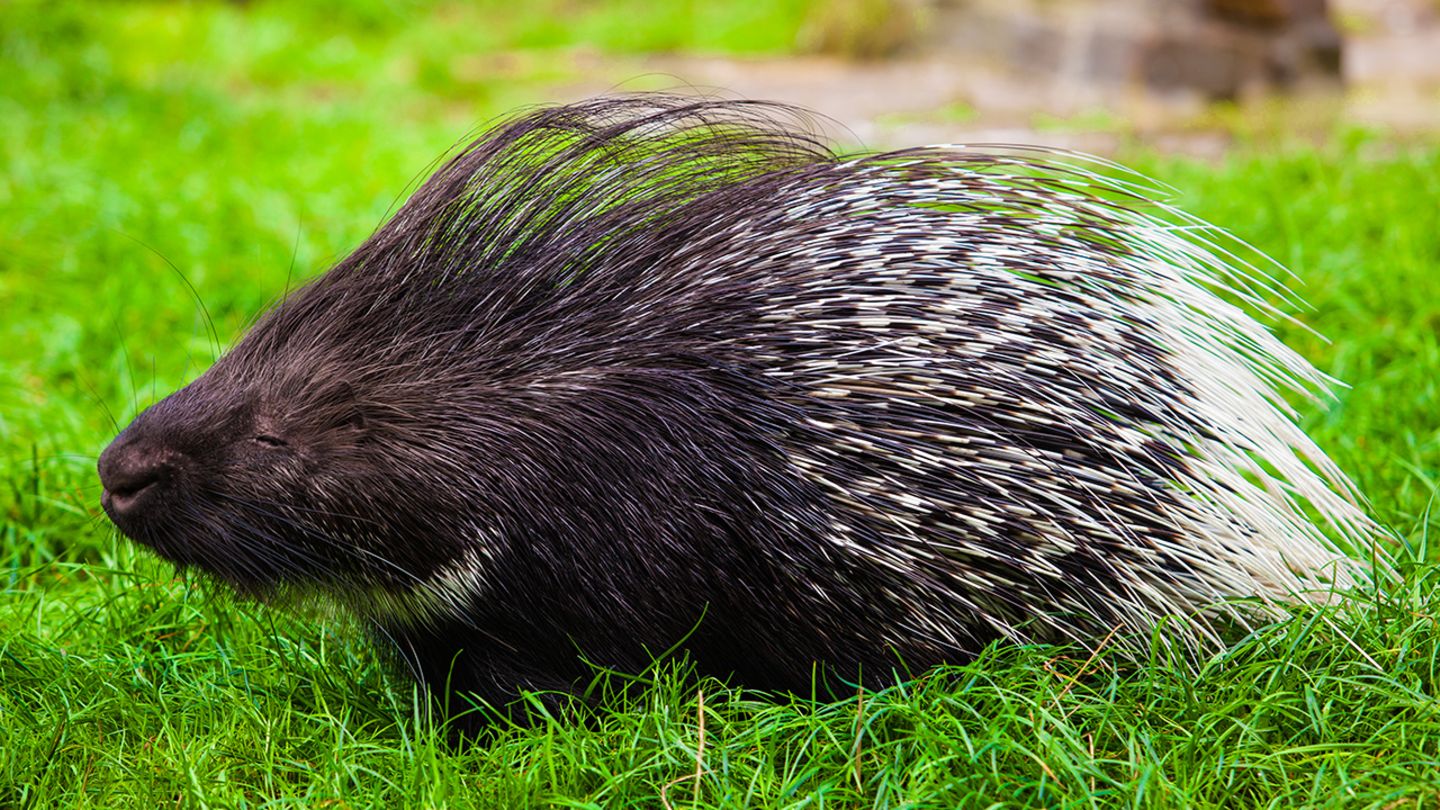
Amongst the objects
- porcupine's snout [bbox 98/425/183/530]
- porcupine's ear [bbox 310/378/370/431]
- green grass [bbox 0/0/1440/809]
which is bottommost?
green grass [bbox 0/0/1440/809]

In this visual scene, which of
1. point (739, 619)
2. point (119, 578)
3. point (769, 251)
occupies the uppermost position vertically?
point (769, 251)

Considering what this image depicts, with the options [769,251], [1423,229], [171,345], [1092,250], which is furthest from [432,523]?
[1423,229]

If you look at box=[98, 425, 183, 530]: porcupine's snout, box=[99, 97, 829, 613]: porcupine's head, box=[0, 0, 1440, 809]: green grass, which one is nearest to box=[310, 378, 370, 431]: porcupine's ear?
box=[99, 97, 829, 613]: porcupine's head

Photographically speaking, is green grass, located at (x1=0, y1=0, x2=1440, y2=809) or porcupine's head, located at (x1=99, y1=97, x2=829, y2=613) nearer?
green grass, located at (x1=0, y1=0, x2=1440, y2=809)

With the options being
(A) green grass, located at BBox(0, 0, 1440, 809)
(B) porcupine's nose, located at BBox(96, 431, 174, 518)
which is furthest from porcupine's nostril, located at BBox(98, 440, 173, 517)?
(A) green grass, located at BBox(0, 0, 1440, 809)

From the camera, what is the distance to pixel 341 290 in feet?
7.17

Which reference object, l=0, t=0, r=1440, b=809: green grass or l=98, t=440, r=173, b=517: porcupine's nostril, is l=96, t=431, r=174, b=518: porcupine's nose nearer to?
l=98, t=440, r=173, b=517: porcupine's nostril

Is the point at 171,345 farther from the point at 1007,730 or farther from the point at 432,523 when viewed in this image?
the point at 1007,730

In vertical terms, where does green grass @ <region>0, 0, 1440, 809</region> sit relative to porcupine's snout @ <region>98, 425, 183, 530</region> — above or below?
below

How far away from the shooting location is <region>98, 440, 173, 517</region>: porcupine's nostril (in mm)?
2020

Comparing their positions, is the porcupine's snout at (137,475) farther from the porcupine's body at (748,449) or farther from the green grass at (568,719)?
the green grass at (568,719)

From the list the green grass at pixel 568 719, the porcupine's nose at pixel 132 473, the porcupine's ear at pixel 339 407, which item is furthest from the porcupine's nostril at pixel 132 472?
the green grass at pixel 568 719

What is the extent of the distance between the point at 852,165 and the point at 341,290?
90cm

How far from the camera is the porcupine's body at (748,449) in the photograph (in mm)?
1953
